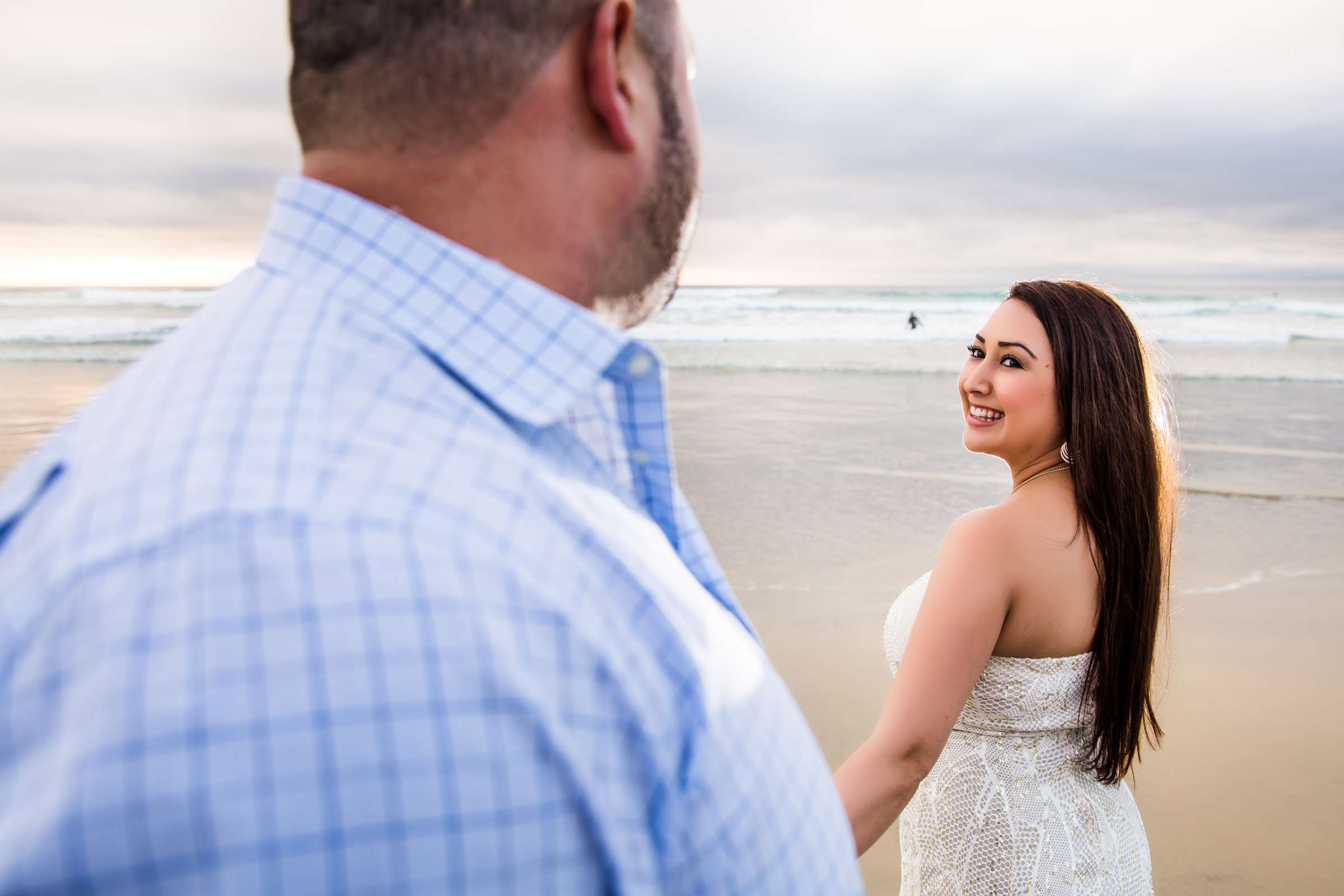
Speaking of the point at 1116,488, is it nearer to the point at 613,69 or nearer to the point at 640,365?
the point at 640,365

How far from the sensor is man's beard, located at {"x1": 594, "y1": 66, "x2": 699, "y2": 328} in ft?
3.34

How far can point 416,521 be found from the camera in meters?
0.66

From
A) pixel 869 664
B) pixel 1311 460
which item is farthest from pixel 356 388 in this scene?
pixel 1311 460

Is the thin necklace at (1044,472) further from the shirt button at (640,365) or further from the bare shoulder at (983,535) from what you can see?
the shirt button at (640,365)

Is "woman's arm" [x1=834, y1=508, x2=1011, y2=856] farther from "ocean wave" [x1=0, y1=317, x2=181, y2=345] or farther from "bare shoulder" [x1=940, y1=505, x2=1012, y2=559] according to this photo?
"ocean wave" [x1=0, y1=317, x2=181, y2=345]

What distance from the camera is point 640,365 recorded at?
1.02 meters

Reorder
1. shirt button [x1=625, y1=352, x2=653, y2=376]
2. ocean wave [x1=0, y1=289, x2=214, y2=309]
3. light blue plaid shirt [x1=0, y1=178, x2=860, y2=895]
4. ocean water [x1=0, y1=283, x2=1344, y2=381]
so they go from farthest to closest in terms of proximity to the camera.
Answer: ocean wave [x1=0, y1=289, x2=214, y2=309], ocean water [x1=0, y1=283, x2=1344, y2=381], shirt button [x1=625, y1=352, x2=653, y2=376], light blue plaid shirt [x1=0, y1=178, x2=860, y2=895]

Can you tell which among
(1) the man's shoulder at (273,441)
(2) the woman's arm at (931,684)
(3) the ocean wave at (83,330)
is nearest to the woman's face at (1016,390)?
(2) the woman's arm at (931,684)

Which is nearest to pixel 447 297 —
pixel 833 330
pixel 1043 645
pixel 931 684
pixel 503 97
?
pixel 503 97

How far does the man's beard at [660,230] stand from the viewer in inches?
40.0

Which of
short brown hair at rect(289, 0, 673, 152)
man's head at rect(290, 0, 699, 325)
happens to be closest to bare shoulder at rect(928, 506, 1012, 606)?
man's head at rect(290, 0, 699, 325)

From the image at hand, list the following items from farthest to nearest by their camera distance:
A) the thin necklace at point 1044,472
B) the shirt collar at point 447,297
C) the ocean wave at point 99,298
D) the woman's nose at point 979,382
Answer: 1. the ocean wave at point 99,298
2. the woman's nose at point 979,382
3. the thin necklace at point 1044,472
4. the shirt collar at point 447,297

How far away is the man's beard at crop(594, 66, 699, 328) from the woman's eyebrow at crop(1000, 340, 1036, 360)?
1.71 meters

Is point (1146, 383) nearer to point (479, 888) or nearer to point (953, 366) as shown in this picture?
point (479, 888)
